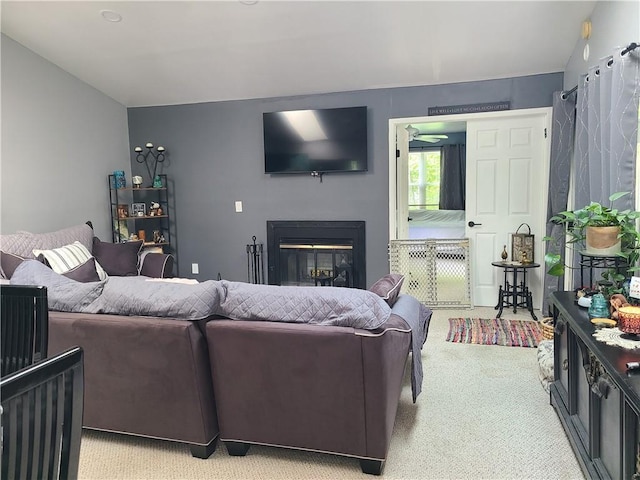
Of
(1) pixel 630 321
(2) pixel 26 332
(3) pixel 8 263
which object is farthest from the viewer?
(3) pixel 8 263

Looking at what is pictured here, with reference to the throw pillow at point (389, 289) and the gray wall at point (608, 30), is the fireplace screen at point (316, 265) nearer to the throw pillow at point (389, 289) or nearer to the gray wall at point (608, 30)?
the throw pillow at point (389, 289)

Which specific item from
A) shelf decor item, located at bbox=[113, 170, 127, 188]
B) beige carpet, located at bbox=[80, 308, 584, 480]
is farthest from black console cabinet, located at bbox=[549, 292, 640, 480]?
shelf decor item, located at bbox=[113, 170, 127, 188]

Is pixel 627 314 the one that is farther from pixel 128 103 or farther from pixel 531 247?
pixel 128 103

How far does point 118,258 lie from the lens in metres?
4.35

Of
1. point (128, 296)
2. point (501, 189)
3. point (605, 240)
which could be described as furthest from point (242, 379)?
point (501, 189)

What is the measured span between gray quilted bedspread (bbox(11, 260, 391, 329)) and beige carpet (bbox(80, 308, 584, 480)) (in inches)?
27.5

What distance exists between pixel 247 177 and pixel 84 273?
226cm

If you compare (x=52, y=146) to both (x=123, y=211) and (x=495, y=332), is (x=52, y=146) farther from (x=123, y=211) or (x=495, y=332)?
(x=495, y=332)

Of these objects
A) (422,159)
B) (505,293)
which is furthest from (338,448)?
(422,159)

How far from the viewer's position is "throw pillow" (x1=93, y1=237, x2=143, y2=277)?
4.31 meters

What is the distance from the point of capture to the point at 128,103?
548cm

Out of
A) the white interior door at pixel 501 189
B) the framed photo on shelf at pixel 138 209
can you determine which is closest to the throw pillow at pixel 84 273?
the framed photo on shelf at pixel 138 209

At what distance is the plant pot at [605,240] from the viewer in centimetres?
210

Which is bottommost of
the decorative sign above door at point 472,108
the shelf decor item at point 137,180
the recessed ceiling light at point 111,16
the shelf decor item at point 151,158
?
the shelf decor item at point 137,180
